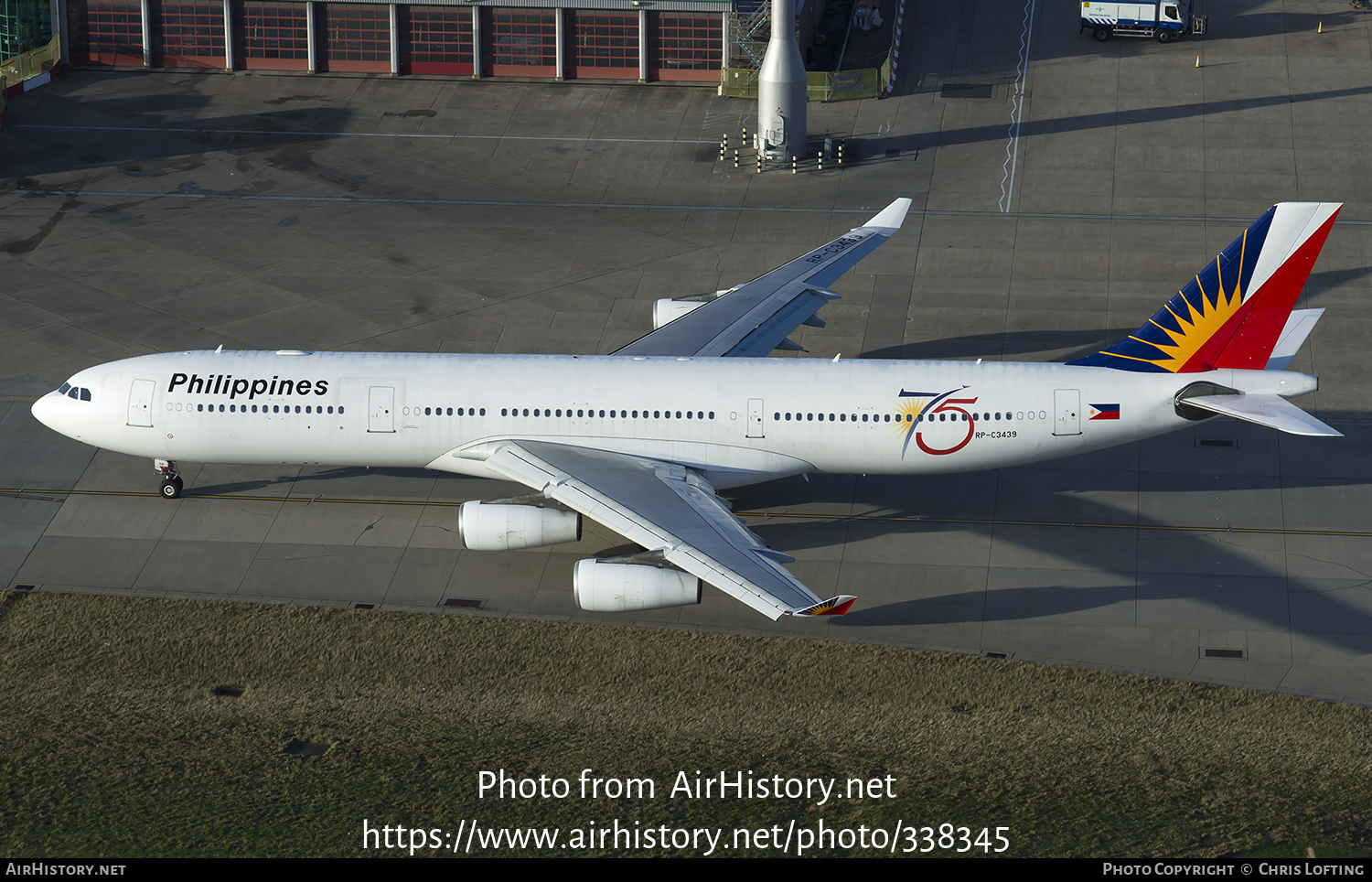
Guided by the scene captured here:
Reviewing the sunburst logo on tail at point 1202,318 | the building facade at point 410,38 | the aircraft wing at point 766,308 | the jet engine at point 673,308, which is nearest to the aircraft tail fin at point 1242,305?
the sunburst logo on tail at point 1202,318

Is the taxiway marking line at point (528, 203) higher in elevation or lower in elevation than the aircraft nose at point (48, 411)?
higher

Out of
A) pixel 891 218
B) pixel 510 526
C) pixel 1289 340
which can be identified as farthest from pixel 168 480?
pixel 1289 340

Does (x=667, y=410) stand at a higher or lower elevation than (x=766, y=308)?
lower

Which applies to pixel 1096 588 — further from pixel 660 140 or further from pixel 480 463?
pixel 660 140

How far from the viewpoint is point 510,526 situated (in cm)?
3728

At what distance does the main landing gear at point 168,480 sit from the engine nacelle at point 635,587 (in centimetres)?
1434

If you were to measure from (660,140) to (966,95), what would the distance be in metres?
15.2

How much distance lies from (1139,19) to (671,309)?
128 feet

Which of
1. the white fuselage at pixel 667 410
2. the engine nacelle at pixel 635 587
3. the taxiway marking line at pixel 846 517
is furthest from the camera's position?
the taxiway marking line at pixel 846 517

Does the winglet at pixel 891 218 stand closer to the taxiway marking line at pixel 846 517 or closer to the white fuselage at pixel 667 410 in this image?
the white fuselage at pixel 667 410

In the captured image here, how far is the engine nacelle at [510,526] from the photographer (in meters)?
37.3

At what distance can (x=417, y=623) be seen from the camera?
37000 mm

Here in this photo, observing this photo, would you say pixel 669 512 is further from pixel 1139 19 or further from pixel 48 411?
pixel 1139 19

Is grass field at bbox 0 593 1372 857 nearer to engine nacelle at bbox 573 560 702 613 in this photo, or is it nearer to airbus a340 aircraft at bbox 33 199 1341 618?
engine nacelle at bbox 573 560 702 613
